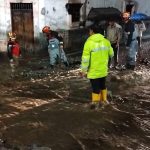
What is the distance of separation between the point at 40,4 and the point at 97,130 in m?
9.61

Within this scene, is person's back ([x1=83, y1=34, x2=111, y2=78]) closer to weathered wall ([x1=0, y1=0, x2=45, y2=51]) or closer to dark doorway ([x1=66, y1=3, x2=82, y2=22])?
weathered wall ([x1=0, y1=0, x2=45, y2=51])

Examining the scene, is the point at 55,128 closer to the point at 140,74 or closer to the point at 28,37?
the point at 140,74

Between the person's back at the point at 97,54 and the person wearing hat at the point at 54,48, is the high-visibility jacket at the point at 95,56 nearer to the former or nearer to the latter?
the person's back at the point at 97,54

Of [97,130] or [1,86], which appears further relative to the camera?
[1,86]

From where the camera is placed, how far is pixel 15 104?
8891 mm

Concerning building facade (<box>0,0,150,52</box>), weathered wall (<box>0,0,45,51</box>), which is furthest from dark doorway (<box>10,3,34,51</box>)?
weathered wall (<box>0,0,45,51</box>)

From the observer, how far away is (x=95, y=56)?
316 inches

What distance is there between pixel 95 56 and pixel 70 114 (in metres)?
1.43

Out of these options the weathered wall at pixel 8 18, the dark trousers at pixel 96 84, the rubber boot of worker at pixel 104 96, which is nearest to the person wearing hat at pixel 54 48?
the weathered wall at pixel 8 18

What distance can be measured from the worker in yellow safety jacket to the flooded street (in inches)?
23.0

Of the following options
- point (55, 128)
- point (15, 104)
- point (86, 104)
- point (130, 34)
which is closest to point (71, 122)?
point (55, 128)

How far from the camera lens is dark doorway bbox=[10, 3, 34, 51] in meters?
15.8

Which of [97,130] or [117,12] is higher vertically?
[117,12]

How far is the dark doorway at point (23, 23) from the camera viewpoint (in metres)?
15.8
